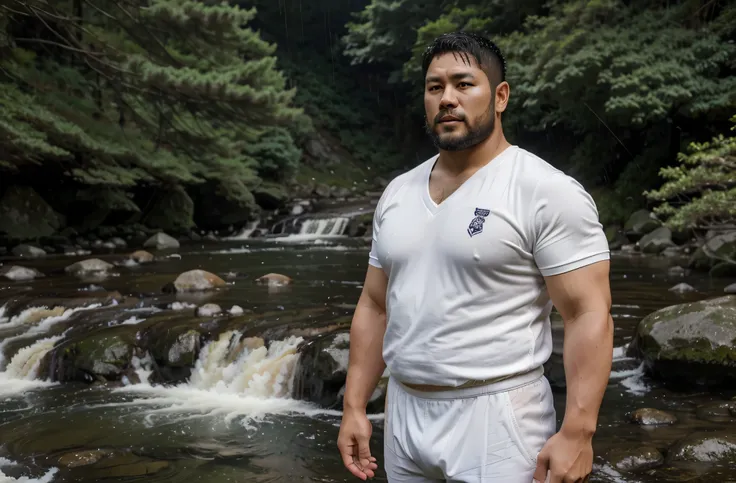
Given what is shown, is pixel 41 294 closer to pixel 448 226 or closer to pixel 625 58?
pixel 448 226

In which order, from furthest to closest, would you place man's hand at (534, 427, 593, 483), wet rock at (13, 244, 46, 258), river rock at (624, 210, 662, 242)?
river rock at (624, 210, 662, 242), wet rock at (13, 244, 46, 258), man's hand at (534, 427, 593, 483)

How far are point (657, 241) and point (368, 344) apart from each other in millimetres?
13398

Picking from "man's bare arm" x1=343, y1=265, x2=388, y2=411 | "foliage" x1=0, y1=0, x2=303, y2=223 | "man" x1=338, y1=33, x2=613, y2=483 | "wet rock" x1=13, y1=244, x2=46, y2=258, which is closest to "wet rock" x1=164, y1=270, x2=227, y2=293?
"foliage" x1=0, y1=0, x2=303, y2=223

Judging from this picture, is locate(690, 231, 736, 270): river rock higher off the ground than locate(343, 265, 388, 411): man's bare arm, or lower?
higher

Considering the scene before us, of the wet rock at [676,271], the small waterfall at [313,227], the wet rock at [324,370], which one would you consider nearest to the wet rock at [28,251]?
the small waterfall at [313,227]

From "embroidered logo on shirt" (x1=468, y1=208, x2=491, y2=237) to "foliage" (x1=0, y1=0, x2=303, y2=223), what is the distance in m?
12.7

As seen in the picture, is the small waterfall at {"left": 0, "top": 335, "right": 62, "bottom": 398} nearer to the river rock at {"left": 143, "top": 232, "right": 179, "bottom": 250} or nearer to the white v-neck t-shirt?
the white v-neck t-shirt

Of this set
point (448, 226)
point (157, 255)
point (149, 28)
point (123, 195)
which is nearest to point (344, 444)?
point (448, 226)

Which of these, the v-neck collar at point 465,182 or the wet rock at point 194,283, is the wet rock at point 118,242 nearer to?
the wet rock at point 194,283

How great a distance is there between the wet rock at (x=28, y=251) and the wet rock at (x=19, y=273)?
109 inches

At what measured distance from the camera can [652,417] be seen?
5293 mm

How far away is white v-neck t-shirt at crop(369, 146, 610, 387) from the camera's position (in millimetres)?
1611

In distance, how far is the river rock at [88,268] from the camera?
40.6 feet

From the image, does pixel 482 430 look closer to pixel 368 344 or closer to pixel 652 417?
pixel 368 344
